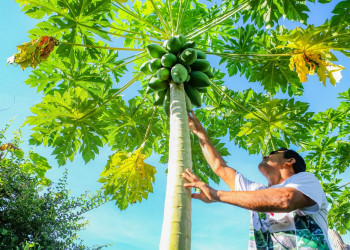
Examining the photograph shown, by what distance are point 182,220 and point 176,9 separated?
3988 mm

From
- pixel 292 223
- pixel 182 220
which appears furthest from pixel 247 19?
pixel 182 220

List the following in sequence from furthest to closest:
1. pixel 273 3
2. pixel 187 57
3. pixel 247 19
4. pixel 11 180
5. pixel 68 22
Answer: pixel 11 180
pixel 247 19
pixel 273 3
pixel 68 22
pixel 187 57

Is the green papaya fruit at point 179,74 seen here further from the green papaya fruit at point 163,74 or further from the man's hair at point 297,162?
the man's hair at point 297,162

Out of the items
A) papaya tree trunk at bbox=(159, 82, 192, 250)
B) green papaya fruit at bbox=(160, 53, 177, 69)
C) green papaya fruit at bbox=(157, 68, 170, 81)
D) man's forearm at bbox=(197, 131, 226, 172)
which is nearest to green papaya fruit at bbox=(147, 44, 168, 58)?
green papaya fruit at bbox=(160, 53, 177, 69)

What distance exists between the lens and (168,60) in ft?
9.28

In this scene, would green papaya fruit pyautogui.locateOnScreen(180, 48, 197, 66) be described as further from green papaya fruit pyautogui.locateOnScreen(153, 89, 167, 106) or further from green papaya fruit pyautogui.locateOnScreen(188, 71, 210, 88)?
green papaya fruit pyautogui.locateOnScreen(153, 89, 167, 106)

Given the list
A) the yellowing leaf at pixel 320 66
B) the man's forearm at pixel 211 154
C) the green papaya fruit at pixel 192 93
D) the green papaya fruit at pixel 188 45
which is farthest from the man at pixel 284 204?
the green papaya fruit at pixel 188 45

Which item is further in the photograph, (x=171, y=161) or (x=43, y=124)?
(x=43, y=124)

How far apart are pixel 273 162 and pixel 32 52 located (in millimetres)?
2645

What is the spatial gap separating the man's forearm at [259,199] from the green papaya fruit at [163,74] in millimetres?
1252

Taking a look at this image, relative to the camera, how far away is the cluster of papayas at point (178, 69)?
111 inches

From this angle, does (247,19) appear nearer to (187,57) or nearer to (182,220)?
(187,57)

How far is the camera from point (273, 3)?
391 centimetres

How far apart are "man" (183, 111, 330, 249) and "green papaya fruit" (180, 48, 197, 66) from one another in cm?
127
